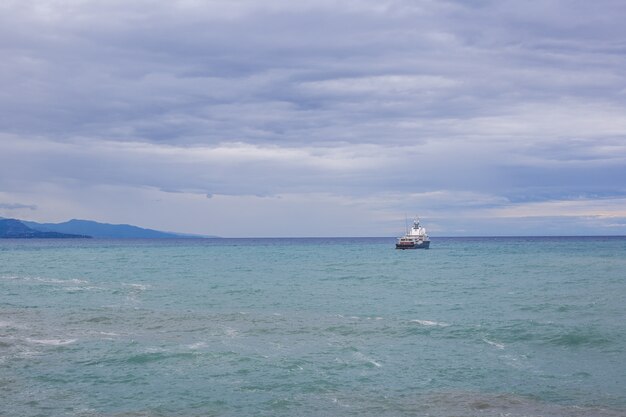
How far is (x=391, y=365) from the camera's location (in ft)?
90.6

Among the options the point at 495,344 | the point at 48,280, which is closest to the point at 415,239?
the point at 48,280

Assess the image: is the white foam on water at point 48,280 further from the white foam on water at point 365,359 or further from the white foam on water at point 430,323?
the white foam on water at point 365,359

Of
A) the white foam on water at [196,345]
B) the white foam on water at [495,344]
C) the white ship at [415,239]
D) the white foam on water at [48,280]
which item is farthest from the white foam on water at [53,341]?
the white ship at [415,239]

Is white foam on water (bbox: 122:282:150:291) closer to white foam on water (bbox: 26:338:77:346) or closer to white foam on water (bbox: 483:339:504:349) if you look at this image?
white foam on water (bbox: 26:338:77:346)

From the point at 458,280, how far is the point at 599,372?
43974 mm

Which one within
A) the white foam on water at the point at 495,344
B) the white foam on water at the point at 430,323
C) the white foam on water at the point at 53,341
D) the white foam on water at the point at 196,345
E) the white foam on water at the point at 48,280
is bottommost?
the white foam on water at the point at 53,341

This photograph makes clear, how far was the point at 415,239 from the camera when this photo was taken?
163625 millimetres

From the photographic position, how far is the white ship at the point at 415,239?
162250 mm

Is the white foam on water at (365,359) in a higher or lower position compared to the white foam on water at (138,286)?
lower

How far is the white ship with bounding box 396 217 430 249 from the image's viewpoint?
162 m

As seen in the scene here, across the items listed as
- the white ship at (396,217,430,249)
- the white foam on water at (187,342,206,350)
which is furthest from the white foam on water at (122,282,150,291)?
the white ship at (396,217,430,249)

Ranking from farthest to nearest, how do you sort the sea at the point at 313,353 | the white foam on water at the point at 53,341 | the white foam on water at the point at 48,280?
1. the white foam on water at the point at 48,280
2. the white foam on water at the point at 53,341
3. the sea at the point at 313,353

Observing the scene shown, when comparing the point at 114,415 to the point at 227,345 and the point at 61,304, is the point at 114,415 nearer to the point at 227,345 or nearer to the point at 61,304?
the point at 227,345

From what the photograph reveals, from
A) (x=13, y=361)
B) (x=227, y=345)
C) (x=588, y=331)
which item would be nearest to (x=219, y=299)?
(x=227, y=345)
